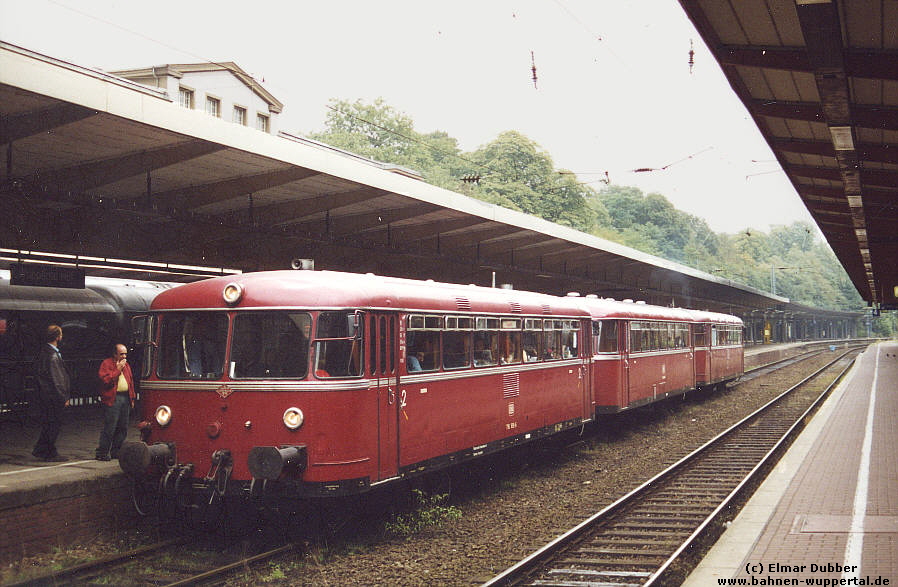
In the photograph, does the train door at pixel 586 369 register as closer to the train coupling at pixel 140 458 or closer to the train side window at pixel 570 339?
the train side window at pixel 570 339

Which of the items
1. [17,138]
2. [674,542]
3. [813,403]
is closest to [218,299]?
[17,138]

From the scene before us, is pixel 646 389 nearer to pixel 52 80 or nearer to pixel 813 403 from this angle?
pixel 813 403

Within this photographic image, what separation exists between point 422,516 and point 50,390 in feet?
15.7

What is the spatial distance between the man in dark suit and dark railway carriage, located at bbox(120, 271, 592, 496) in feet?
5.60

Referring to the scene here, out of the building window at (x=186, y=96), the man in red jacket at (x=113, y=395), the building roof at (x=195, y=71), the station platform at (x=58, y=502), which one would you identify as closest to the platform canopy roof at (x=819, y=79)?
the station platform at (x=58, y=502)

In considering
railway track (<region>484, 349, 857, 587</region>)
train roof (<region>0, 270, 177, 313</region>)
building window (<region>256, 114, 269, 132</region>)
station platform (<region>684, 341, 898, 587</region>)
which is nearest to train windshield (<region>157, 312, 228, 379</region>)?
railway track (<region>484, 349, 857, 587</region>)

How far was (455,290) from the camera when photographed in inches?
467

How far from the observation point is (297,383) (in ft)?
29.5

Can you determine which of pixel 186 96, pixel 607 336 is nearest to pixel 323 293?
pixel 607 336

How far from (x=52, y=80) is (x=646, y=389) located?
1474cm

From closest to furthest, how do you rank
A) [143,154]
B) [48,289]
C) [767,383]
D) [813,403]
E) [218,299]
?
1. [218,299]
2. [143,154]
3. [48,289]
4. [813,403]
5. [767,383]

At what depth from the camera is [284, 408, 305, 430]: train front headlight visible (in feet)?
29.2

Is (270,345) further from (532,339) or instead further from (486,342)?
(532,339)

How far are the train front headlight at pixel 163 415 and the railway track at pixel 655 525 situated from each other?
3.89 m
